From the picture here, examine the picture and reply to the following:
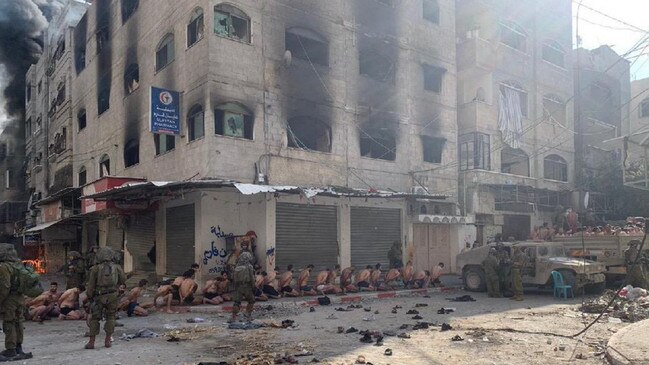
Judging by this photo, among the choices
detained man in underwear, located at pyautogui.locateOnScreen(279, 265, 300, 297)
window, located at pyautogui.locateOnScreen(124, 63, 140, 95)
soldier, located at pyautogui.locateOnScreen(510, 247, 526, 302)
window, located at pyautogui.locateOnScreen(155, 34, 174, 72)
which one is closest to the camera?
soldier, located at pyautogui.locateOnScreen(510, 247, 526, 302)

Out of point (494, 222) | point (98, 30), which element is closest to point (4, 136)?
point (98, 30)

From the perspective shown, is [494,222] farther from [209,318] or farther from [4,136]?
[4,136]

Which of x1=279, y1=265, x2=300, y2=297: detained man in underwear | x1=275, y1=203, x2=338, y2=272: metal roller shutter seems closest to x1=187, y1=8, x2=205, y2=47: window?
x1=275, y1=203, x2=338, y2=272: metal roller shutter

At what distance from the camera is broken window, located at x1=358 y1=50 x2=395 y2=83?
1998 centimetres

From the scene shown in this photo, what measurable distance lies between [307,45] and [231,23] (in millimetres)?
2922

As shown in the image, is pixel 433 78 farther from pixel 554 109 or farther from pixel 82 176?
pixel 82 176

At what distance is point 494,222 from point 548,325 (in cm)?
1390

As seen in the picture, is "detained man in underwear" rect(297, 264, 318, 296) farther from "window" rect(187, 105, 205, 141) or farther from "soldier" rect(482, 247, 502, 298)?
"window" rect(187, 105, 205, 141)

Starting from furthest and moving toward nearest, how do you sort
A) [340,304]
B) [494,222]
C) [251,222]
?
[494,222] → [251,222] → [340,304]

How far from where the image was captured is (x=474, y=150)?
22891 mm

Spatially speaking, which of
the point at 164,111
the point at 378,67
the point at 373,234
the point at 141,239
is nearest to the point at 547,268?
the point at 373,234

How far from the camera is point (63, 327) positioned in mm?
10406

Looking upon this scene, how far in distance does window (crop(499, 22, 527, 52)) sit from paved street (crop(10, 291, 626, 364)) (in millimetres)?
16791

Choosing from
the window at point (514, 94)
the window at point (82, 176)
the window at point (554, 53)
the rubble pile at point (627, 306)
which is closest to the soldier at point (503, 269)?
the rubble pile at point (627, 306)
